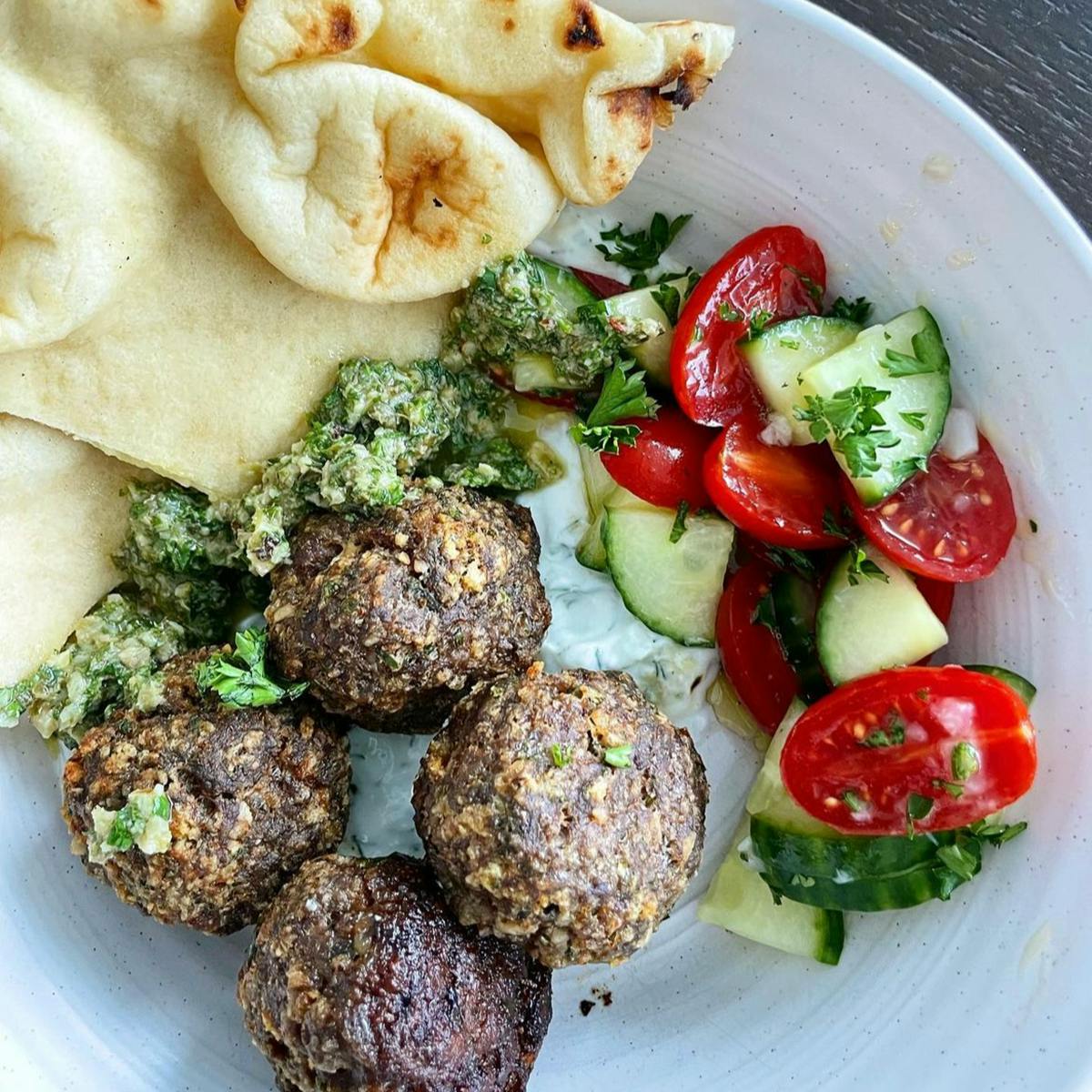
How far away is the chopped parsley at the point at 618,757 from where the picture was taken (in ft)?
6.95

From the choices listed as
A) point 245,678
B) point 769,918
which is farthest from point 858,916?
point 245,678

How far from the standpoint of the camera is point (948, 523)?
250cm

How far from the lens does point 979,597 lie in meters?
2.64

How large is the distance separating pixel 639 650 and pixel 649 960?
33.4 inches

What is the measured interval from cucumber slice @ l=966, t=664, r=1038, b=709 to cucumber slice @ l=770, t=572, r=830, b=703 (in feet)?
1.20

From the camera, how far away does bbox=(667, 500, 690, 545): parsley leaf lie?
2682 millimetres

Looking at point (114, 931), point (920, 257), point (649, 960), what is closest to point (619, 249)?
point (920, 257)

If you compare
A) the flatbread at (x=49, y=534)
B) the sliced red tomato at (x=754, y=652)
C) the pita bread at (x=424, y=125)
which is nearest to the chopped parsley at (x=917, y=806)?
the sliced red tomato at (x=754, y=652)

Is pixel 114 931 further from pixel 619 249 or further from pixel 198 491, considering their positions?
pixel 619 249

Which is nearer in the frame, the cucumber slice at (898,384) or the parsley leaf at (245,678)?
the parsley leaf at (245,678)

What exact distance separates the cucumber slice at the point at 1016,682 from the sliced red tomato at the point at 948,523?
8.6 inches

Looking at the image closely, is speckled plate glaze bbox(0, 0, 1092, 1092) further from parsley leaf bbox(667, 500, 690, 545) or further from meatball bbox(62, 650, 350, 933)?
meatball bbox(62, 650, 350, 933)

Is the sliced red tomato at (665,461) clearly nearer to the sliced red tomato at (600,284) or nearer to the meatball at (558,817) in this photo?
the sliced red tomato at (600,284)

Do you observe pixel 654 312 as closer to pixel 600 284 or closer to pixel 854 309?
pixel 600 284
